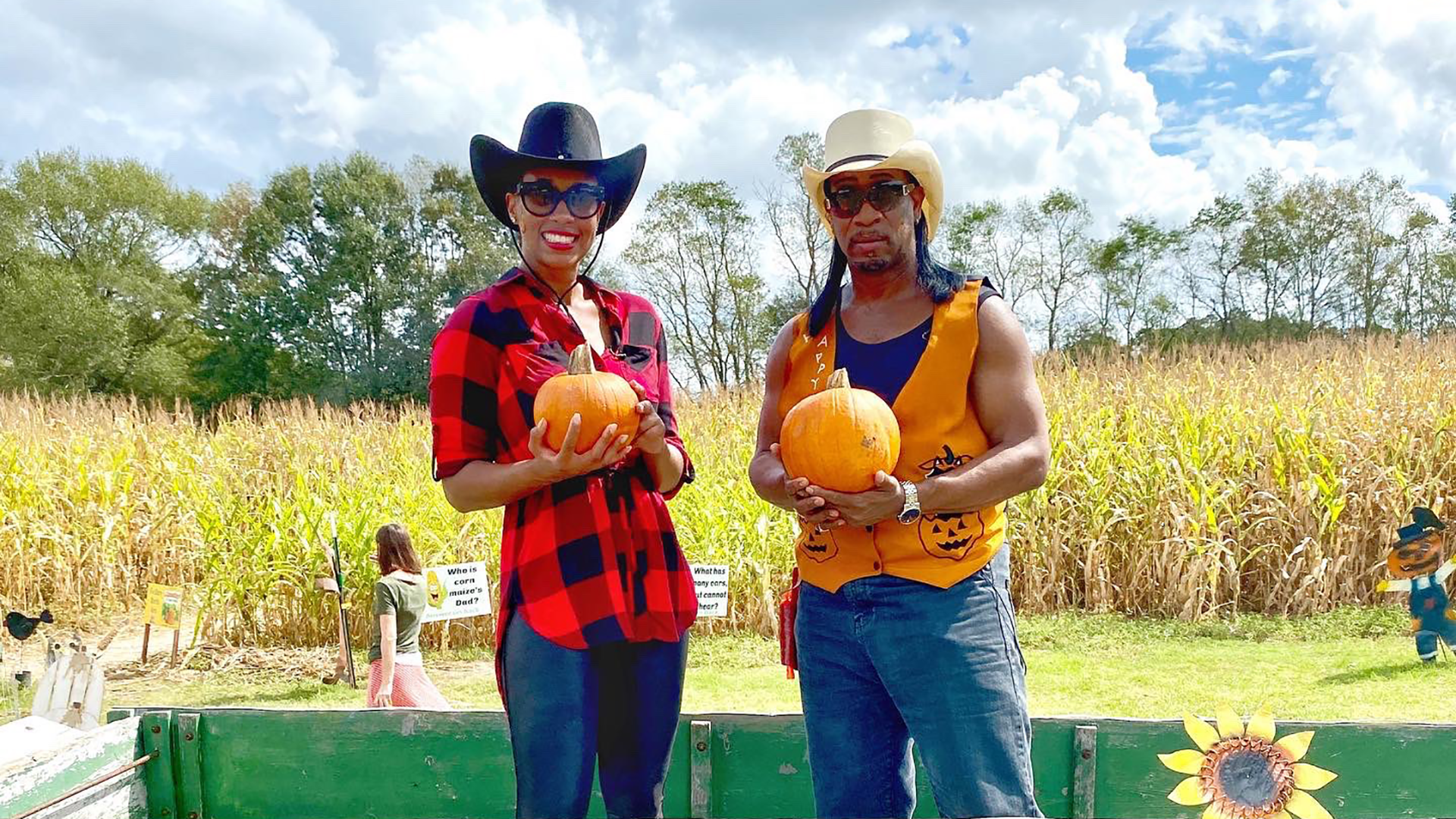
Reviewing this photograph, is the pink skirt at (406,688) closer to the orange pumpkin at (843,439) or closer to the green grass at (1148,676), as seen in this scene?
the green grass at (1148,676)

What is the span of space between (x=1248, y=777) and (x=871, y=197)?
146 centimetres

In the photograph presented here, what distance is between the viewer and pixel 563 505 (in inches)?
65.2

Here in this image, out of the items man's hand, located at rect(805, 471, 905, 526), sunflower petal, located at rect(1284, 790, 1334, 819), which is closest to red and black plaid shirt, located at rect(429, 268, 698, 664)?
man's hand, located at rect(805, 471, 905, 526)

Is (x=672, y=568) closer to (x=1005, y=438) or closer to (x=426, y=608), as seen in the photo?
(x=1005, y=438)

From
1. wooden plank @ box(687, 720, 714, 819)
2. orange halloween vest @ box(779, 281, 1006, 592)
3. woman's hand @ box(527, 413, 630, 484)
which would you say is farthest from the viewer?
wooden plank @ box(687, 720, 714, 819)

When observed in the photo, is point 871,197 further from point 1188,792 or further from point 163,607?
point 163,607

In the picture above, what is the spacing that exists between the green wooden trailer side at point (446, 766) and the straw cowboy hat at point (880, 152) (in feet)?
4.07

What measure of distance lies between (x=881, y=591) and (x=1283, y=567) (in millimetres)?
5111

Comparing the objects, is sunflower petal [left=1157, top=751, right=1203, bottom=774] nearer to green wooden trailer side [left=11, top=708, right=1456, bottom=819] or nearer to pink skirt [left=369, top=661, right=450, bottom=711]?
green wooden trailer side [left=11, top=708, right=1456, bottom=819]

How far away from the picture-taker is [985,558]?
5.31 feet

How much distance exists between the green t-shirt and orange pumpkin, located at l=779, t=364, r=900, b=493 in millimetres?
3131

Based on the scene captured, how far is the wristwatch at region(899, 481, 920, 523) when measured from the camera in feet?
5.02

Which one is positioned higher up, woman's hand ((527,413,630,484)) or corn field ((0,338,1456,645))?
woman's hand ((527,413,630,484))

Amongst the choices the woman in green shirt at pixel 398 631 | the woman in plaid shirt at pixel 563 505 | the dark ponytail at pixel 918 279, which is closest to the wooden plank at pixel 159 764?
the woman in plaid shirt at pixel 563 505
